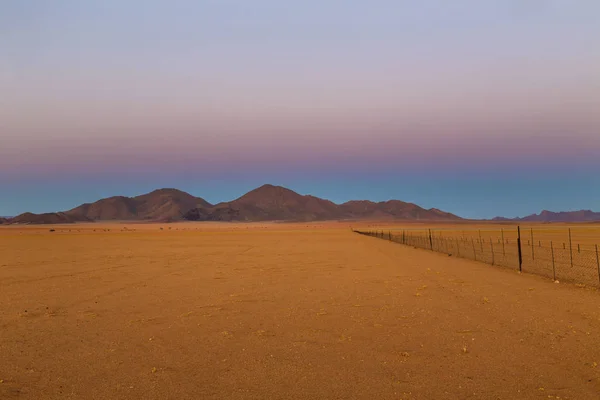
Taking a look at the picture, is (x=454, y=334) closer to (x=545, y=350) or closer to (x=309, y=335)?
(x=545, y=350)

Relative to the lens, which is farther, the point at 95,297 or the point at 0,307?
the point at 95,297

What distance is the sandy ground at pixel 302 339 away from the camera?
6605mm

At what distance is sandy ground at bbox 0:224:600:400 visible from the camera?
21.7ft

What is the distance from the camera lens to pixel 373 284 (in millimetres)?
16500

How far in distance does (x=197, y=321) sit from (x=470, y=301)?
7.21 meters

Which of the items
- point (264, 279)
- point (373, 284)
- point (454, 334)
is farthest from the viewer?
point (264, 279)

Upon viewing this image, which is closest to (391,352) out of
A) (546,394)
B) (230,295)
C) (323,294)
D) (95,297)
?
(546,394)

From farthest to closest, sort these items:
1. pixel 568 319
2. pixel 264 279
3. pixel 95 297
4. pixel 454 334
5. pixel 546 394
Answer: pixel 264 279, pixel 95 297, pixel 568 319, pixel 454 334, pixel 546 394

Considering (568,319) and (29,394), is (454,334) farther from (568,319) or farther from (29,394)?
(29,394)

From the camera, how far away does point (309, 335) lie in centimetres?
939

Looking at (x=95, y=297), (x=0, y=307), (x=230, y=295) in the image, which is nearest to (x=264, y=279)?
(x=230, y=295)

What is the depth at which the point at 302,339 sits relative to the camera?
9078 millimetres

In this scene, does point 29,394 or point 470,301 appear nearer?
point 29,394

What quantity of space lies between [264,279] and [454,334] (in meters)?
9.89
